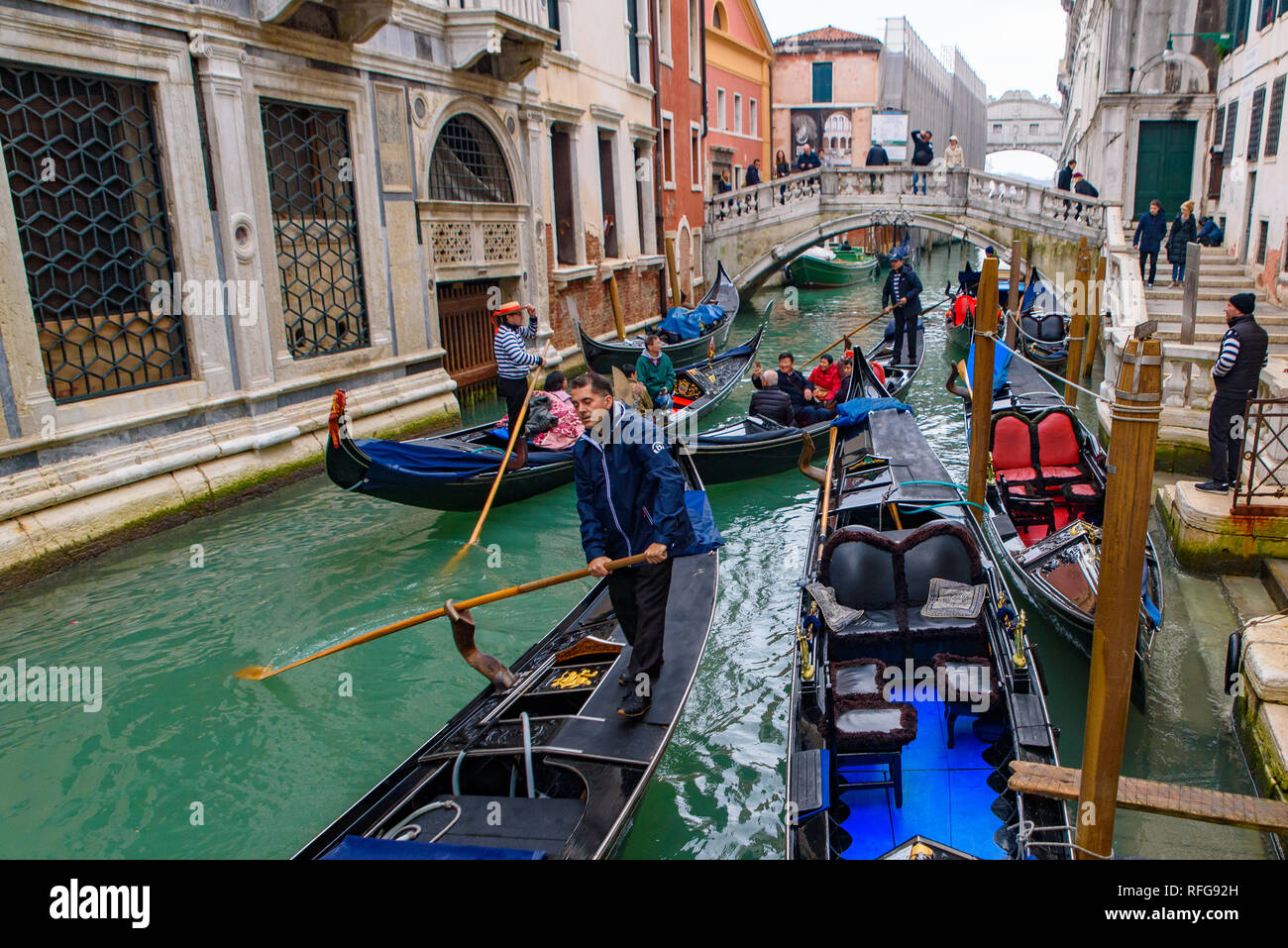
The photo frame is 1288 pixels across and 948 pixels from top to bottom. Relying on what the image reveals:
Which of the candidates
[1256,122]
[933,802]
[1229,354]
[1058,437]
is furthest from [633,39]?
[933,802]

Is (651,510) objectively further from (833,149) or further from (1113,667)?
(833,149)

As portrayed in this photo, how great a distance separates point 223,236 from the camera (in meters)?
6.02

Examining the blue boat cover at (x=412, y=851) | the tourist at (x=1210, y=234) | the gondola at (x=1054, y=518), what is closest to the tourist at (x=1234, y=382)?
the gondola at (x=1054, y=518)

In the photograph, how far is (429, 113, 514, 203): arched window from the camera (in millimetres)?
8320

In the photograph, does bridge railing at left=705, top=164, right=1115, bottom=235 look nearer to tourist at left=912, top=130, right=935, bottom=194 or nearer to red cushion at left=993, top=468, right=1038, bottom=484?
A: tourist at left=912, top=130, right=935, bottom=194

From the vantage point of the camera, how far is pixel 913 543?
137 inches

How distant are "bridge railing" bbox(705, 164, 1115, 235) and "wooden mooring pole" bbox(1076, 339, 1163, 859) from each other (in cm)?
1182

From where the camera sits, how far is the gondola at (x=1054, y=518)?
3744mm

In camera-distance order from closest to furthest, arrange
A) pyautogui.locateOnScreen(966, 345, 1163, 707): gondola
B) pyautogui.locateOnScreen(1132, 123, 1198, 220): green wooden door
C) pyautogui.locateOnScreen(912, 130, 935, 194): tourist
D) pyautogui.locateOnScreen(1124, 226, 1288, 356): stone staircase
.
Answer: pyautogui.locateOnScreen(966, 345, 1163, 707): gondola → pyautogui.locateOnScreen(1124, 226, 1288, 356): stone staircase → pyautogui.locateOnScreen(1132, 123, 1198, 220): green wooden door → pyautogui.locateOnScreen(912, 130, 935, 194): tourist

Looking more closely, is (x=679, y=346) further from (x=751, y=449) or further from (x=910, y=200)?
(x=910, y=200)

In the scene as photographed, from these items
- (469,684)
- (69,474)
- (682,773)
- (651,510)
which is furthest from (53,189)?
(682,773)

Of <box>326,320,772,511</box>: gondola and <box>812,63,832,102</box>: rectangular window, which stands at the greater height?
<box>812,63,832,102</box>: rectangular window

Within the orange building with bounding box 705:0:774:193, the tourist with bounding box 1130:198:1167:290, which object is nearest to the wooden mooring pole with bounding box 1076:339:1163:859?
the tourist with bounding box 1130:198:1167:290
